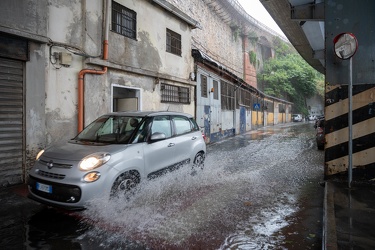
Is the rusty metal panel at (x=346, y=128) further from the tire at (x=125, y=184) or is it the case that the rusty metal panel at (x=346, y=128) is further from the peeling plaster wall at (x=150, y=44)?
the peeling plaster wall at (x=150, y=44)

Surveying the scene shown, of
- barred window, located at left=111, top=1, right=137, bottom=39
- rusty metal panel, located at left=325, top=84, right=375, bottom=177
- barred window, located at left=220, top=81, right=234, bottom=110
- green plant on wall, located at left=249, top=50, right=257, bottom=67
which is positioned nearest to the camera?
rusty metal panel, located at left=325, top=84, right=375, bottom=177

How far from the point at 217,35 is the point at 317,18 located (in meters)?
19.5

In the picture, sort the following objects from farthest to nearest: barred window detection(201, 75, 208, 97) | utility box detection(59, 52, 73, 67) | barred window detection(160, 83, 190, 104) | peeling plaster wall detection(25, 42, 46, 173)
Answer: barred window detection(201, 75, 208, 97)
barred window detection(160, 83, 190, 104)
utility box detection(59, 52, 73, 67)
peeling plaster wall detection(25, 42, 46, 173)

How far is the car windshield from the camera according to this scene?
5070 mm

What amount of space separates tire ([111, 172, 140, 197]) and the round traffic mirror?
14.5 ft

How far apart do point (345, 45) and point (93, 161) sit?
16.2ft

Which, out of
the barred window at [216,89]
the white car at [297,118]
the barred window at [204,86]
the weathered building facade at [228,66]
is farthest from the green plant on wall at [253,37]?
the barred window at [204,86]

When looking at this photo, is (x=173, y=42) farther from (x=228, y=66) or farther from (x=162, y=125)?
(x=228, y=66)

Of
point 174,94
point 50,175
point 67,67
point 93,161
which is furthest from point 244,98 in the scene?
point 50,175

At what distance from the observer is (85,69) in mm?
7734

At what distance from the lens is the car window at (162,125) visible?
219 inches

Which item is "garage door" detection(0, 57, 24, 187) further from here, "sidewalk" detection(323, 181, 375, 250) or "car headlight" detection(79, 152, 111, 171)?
"sidewalk" detection(323, 181, 375, 250)

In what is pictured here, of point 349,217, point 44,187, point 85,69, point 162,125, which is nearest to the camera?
point 349,217

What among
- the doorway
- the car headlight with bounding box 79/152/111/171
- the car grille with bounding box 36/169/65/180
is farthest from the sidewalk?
the doorway
